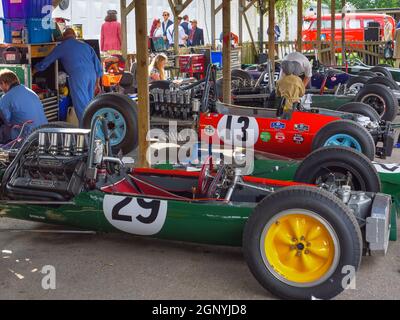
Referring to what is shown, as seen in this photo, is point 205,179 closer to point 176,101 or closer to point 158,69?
point 176,101

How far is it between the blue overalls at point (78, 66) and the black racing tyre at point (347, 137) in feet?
11.8

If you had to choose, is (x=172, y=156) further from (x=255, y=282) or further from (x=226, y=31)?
(x=255, y=282)

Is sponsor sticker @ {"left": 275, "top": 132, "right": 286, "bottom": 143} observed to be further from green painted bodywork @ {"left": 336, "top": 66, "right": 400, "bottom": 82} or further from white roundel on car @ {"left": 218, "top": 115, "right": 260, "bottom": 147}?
green painted bodywork @ {"left": 336, "top": 66, "right": 400, "bottom": 82}

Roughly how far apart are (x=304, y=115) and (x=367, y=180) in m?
2.50

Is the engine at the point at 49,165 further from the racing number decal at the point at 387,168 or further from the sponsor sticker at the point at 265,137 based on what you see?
the sponsor sticker at the point at 265,137

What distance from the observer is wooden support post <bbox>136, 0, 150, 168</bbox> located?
6252 millimetres

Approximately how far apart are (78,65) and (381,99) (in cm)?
454

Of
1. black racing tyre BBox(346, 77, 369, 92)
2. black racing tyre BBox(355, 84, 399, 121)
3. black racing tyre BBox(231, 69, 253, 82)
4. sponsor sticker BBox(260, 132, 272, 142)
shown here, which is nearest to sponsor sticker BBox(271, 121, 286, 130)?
sponsor sticker BBox(260, 132, 272, 142)

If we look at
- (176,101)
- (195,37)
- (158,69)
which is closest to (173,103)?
(176,101)

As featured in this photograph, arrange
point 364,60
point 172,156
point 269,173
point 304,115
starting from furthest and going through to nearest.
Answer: point 364,60 → point 172,156 → point 304,115 → point 269,173

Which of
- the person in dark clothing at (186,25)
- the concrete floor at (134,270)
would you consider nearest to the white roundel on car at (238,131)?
the concrete floor at (134,270)

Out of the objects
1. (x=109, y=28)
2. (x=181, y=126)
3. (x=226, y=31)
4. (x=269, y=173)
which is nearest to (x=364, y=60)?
(x=109, y=28)

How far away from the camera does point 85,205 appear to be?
191 inches

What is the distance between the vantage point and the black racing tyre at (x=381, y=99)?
9659mm
